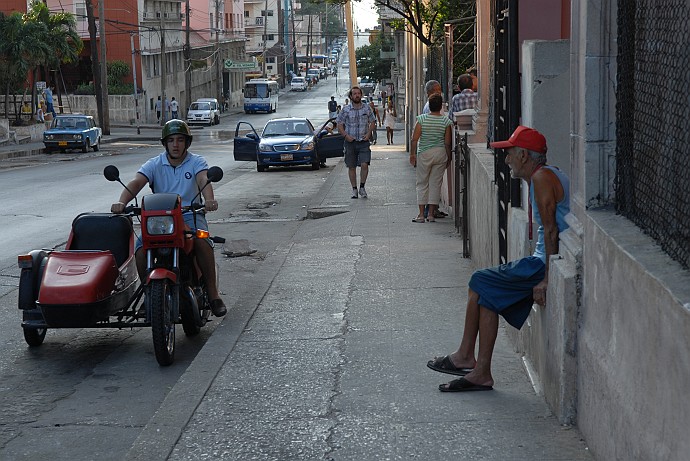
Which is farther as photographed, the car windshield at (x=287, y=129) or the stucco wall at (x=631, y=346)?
the car windshield at (x=287, y=129)

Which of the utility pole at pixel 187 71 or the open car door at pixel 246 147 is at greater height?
the utility pole at pixel 187 71

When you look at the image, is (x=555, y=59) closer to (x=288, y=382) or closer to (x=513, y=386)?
(x=513, y=386)

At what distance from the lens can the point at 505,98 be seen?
8.42m

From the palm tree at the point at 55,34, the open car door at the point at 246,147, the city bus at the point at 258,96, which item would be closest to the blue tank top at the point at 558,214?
the open car door at the point at 246,147

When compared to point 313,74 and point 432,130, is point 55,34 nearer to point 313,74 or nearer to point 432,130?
point 432,130

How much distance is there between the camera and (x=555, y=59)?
6.83 m

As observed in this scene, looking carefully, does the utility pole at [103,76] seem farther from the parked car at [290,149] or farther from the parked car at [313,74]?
the parked car at [313,74]

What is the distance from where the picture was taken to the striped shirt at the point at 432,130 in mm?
14133

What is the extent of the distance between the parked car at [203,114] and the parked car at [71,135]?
924 inches

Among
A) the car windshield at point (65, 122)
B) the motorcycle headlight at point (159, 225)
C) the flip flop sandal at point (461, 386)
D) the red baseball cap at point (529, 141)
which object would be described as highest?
the red baseball cap at point (529, 141)

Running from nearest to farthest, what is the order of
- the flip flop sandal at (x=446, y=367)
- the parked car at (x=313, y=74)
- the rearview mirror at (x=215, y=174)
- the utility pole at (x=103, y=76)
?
the flip flop sandal at (x=446, y=367) < the rearview mirror at (x=215, y=174) < the utility pole at (x=103, y=76) < the parked car at (x=313, y=74)

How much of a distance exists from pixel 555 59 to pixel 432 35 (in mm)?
16760

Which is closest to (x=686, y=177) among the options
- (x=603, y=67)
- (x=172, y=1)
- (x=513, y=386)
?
(x=603, y=67)

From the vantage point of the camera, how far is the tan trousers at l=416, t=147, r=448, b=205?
14203 mm
